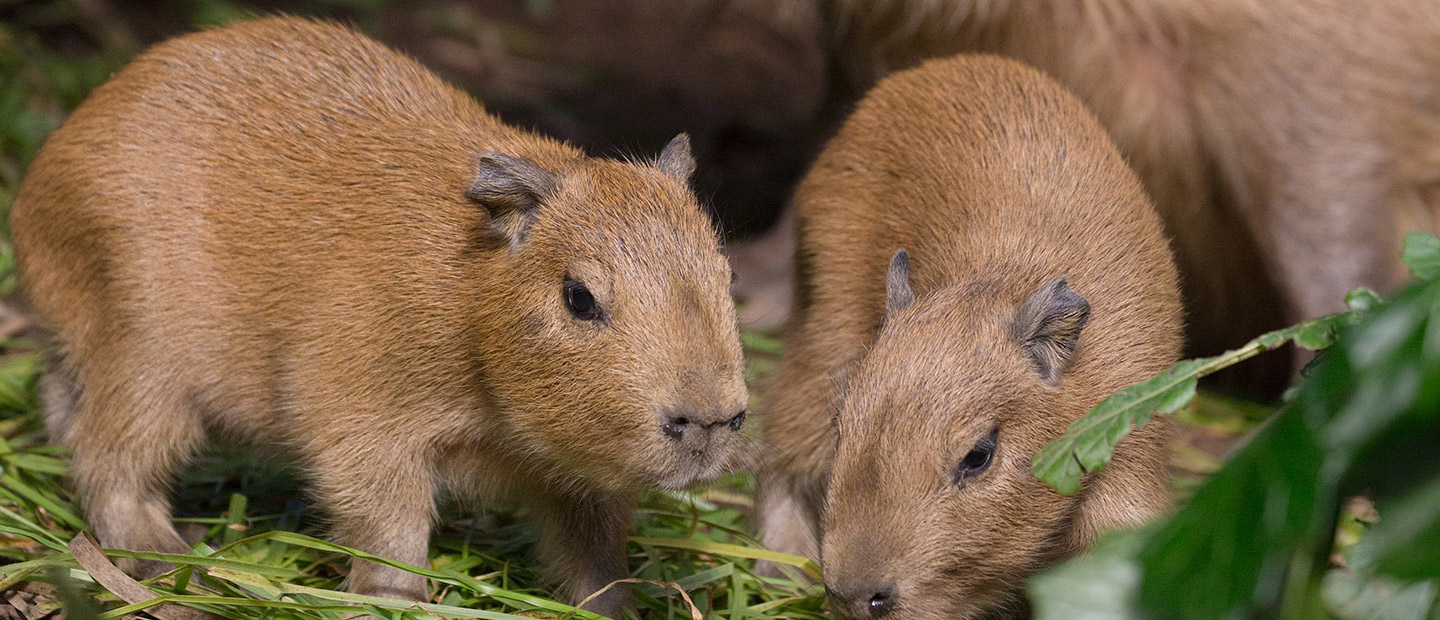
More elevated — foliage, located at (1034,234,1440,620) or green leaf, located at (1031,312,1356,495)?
foliage, located at (1034,234,1440,620)

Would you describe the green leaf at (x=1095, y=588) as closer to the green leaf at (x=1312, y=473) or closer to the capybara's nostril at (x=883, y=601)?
the green leaf at (x=1312, y=473)

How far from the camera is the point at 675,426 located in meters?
2.64

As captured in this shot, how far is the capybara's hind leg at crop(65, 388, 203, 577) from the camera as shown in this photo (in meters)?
3.26

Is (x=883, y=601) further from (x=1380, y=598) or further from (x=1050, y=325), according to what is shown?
(x=1380, y=598)

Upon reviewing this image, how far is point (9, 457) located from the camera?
11.9 feet

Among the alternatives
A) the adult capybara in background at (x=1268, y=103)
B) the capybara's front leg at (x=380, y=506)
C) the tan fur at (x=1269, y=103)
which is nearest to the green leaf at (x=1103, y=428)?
the capybara's front leg at (x=380, y=506)

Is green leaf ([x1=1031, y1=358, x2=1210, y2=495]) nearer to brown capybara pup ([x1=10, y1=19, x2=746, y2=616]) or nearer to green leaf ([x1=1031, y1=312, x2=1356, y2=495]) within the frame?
green leaf ([x1=1031, y1=312, x2=1356, y2=495])

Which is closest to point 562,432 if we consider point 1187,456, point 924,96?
point 924,96

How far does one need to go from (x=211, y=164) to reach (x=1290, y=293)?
355 centimetres

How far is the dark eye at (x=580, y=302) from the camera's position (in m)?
2.77

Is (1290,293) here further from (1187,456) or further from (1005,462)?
(1005,462)

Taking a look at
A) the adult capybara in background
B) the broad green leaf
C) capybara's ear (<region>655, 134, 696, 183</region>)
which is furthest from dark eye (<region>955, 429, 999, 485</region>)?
the adult capybara in background

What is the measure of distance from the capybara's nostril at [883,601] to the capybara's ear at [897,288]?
0.68 m

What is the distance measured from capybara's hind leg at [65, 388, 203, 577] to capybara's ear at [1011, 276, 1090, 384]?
6.88ft
